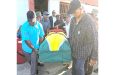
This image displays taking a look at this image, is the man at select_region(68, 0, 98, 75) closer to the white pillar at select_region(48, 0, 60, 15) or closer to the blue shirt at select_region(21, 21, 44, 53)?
the blue shirt at select_region(21, 21, 44, 53)

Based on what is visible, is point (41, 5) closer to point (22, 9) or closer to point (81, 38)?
point (22, 9)

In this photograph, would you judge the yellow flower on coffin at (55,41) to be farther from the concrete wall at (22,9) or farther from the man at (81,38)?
the concrete wall at (22,9)

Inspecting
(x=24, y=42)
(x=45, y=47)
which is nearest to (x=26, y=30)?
(x=24, y=42)

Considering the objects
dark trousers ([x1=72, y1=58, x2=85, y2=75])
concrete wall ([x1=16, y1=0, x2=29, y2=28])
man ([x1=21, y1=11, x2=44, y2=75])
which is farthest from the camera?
concrete wall ([x1=16, y1=0, x2=29, y2=28])

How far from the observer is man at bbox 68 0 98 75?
3.58 m

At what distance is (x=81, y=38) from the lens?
11.9 feet

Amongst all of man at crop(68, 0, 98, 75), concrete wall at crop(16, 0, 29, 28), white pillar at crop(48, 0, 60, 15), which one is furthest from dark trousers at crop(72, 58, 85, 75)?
white pillar at crop(48, 0, 60, 15)

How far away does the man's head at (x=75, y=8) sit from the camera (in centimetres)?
359

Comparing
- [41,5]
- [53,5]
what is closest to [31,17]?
[53,5]

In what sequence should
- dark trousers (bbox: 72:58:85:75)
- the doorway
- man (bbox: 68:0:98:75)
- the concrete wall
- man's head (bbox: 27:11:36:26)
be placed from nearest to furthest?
1. man (bbox: 68:0:98:75)
2. dark trousers (bbox: 72:58:85:75)
3. man's head (bbox: 27:11:36:26)
4. the concrete wall
5. the doorway

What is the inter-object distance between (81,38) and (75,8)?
1.14ft
